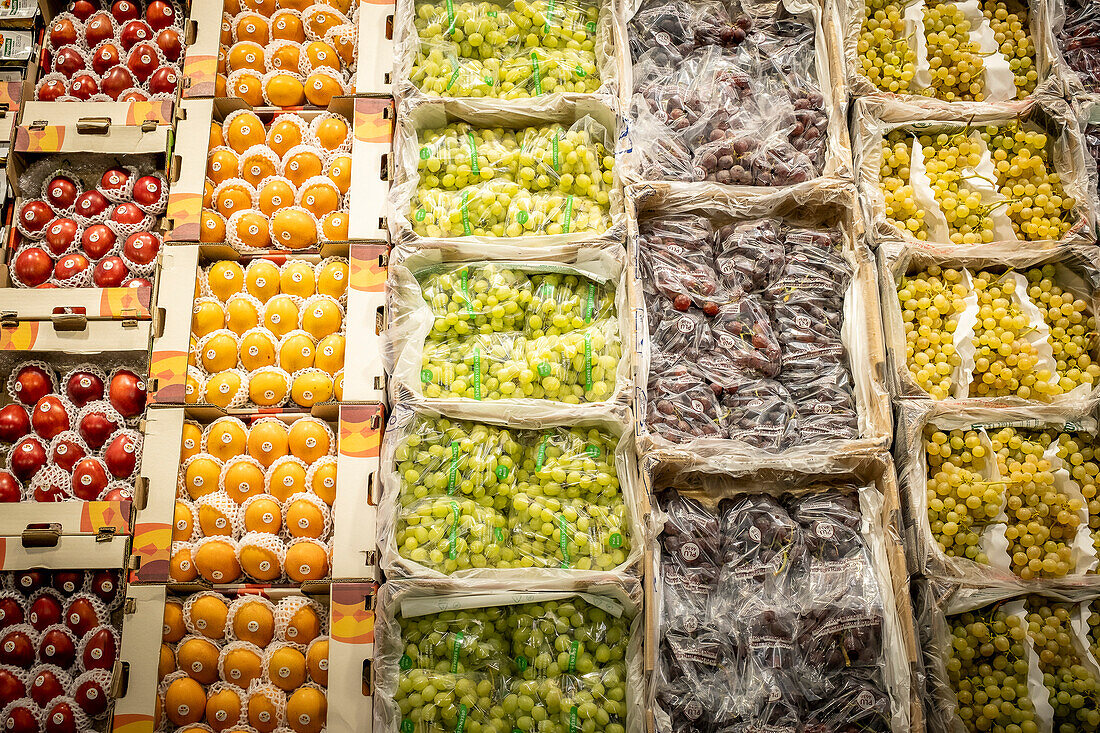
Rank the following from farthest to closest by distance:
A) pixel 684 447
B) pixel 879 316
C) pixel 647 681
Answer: pixel 879 316
pixel 684 447
pixel 647 681

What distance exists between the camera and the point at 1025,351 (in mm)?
2375

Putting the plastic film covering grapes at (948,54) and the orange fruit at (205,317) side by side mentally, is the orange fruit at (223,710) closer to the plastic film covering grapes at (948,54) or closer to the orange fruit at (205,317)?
the orange fruit at (205,317)

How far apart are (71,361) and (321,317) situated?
950 millimetres

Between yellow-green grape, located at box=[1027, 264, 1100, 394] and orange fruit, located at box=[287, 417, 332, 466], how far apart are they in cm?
246

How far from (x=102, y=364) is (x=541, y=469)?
1657mm

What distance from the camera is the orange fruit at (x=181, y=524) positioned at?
7.61 feet

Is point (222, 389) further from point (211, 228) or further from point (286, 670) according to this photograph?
point (286, 670)

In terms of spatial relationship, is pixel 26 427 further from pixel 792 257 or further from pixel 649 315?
pixel 792 257

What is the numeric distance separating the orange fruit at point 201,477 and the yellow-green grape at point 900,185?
2462 millimetres

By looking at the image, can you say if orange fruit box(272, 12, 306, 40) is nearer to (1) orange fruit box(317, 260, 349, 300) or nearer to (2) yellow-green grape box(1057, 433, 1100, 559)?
(1) orange fruit box(317, 260, 349, 300)

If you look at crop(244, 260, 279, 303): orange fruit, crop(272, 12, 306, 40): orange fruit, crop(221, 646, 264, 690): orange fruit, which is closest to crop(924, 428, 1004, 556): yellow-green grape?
crop(221, 646, 264, 690): orange fruit

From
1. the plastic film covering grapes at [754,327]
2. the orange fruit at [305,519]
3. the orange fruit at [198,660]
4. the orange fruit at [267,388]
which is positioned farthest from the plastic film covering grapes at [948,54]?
the orange fruit at [198,660]

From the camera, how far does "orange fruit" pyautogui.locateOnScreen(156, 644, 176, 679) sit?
2197 mm

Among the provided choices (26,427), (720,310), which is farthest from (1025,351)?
(26,427)
